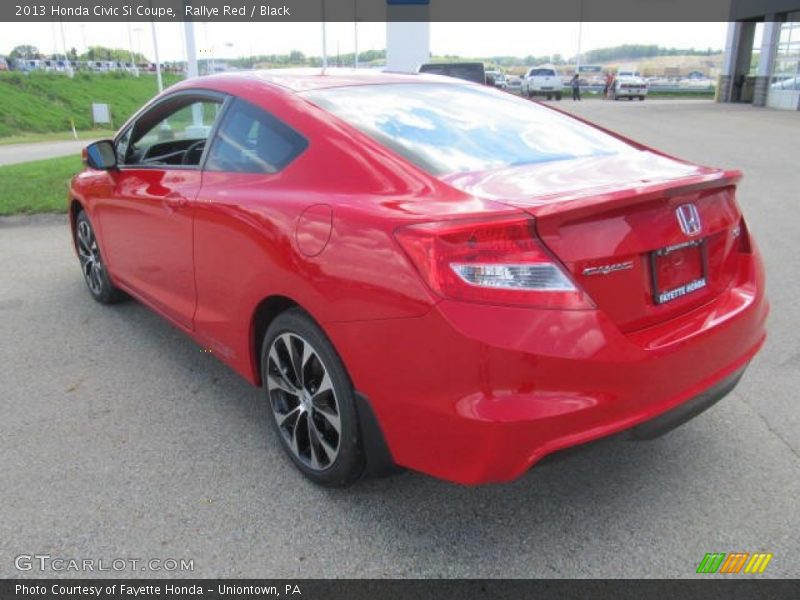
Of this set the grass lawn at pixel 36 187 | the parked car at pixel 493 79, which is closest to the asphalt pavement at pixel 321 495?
the grass lawn at pixel 36 187

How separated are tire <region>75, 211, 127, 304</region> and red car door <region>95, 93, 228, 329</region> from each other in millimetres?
327

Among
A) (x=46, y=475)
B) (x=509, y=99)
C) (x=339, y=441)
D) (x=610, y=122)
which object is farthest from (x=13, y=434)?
(x=610, y=122)

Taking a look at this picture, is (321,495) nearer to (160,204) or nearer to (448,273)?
(448,273)

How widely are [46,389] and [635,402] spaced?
314 cm

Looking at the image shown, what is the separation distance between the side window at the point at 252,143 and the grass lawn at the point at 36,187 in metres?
6.14

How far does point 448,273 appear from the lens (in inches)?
83.5

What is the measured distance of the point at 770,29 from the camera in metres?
30.4

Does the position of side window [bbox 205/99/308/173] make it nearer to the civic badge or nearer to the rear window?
the rear window

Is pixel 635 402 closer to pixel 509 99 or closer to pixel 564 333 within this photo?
pixel 564 333

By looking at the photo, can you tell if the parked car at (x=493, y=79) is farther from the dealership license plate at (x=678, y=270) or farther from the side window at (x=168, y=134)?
the dealership license plate at (x=678, y=270)

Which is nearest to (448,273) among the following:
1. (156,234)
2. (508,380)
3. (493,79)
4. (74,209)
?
(508,380)

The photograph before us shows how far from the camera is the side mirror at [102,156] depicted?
4.24 m

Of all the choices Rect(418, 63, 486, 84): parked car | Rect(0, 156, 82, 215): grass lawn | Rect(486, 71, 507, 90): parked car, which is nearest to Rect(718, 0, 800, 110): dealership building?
Rect(486, 71, 507, 90): parked car

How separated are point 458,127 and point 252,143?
0.94m
